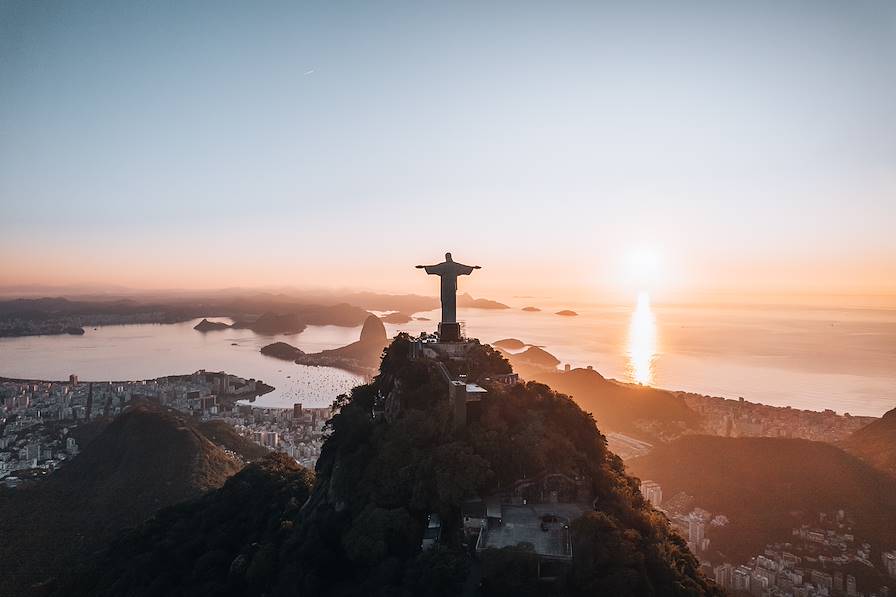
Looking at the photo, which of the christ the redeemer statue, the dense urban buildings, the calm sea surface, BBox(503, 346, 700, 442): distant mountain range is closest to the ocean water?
the calm sea surface

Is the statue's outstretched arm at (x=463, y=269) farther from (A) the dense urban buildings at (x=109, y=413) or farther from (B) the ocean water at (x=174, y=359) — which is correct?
(B) the ocean water at (x=174, y=359)

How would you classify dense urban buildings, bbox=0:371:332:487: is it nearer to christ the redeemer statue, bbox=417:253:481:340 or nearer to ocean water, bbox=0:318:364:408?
ocean water, bbox=0:318:364:408

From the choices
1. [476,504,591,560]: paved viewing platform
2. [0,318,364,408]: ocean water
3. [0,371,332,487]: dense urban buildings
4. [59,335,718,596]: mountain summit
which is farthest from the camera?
[0,318,364,408]: ocean water

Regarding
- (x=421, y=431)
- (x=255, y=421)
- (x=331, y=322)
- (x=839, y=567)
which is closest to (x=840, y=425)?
(x=839, y=567)

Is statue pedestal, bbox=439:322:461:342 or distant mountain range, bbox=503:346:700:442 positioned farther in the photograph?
distant mountain range, bbox=503:346:700:442

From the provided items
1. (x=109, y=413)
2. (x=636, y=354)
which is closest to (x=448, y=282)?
(x=109, y=413)

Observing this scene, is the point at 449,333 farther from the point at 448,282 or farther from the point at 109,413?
the point at 109,413
